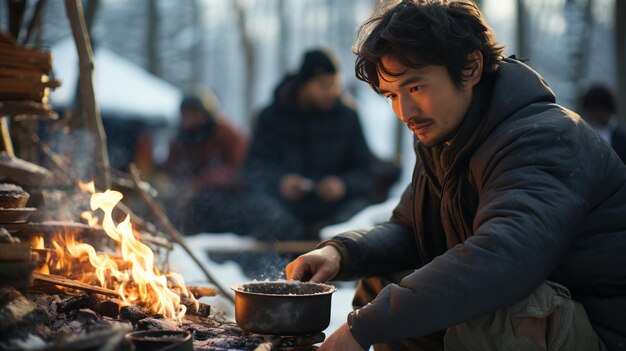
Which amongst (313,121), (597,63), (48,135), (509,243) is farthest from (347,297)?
(597,63)

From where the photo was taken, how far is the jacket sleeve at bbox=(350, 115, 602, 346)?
224 centimetres

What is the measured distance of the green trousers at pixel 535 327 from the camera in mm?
2380

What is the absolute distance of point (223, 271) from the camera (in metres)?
6.28

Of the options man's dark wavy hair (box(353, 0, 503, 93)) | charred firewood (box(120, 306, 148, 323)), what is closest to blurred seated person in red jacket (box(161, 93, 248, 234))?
charred firewood (box(120, 306, 148, 323))

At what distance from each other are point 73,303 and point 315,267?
1039 mm

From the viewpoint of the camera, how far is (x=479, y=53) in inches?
112

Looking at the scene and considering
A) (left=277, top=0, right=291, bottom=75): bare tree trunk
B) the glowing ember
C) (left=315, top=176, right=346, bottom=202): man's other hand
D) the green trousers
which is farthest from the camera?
(left=277, top=0, right=291, bottom=75): bare tree trunk

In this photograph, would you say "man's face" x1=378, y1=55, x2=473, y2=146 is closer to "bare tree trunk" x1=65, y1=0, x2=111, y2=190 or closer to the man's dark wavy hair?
the man's dark wavy hair

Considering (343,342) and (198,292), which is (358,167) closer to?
(198,292)

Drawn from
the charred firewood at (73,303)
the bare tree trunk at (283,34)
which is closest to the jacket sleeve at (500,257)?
the charred firewood at (73,303)

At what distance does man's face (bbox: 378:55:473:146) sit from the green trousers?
0.75 meters

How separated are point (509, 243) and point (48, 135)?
5.21 meters

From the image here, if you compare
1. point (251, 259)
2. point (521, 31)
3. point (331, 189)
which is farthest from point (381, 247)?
point (521, 31)

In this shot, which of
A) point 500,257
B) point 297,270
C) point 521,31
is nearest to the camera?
point 500,257
